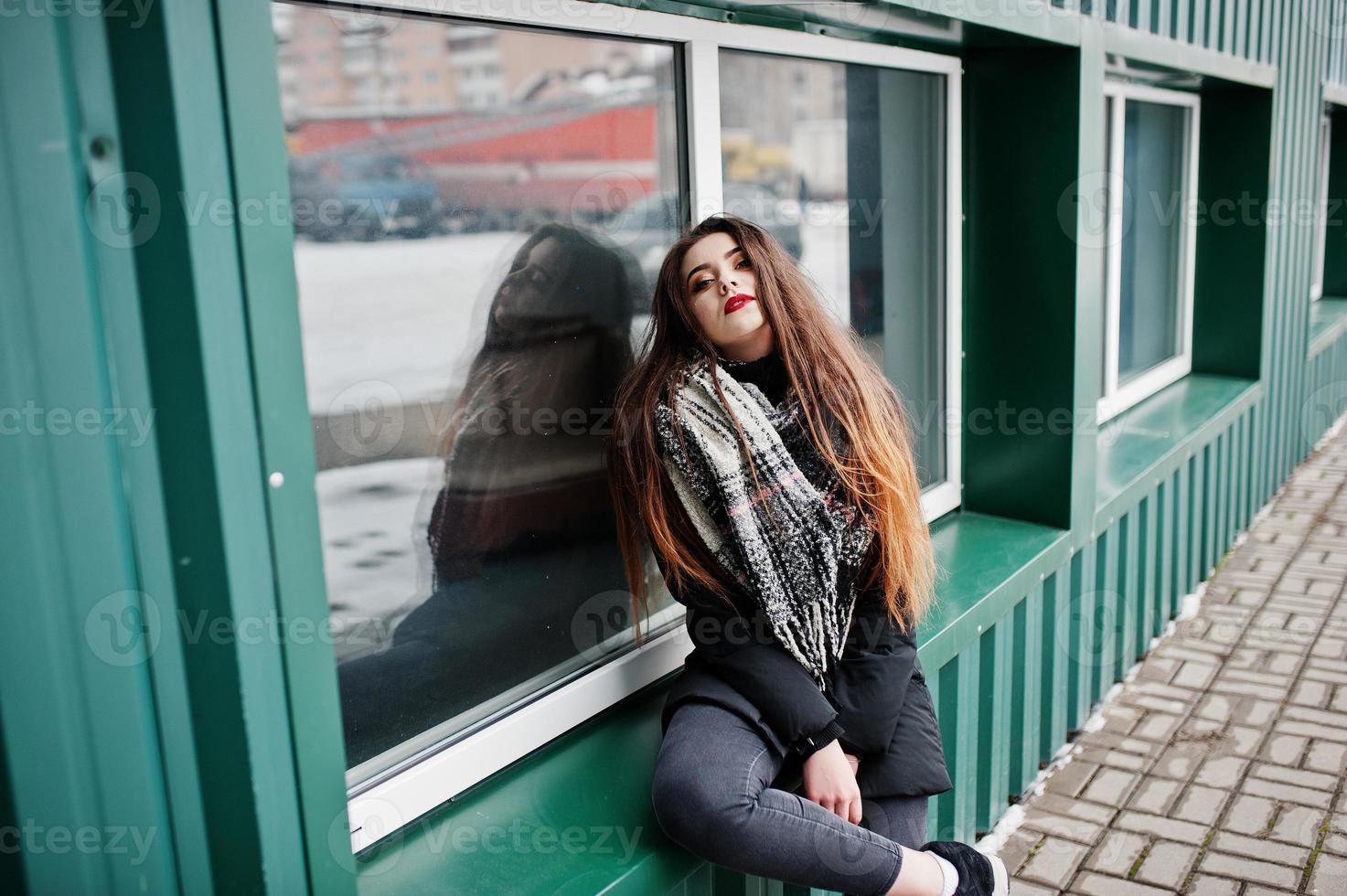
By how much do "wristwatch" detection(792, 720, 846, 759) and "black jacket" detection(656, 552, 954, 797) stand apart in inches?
0.4

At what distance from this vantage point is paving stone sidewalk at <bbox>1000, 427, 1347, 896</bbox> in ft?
9.58

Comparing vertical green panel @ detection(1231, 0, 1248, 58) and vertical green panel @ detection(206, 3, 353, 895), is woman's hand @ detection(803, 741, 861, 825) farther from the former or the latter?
vertical green panel @ detection(1231, 0, 1248, 58)

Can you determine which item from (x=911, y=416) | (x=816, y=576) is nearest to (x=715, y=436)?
(x=816, y=576)

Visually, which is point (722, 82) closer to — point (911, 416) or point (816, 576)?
point (816, 576)

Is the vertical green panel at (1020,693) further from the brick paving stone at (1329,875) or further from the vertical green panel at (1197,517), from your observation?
the vertical green panel at (1197,517)

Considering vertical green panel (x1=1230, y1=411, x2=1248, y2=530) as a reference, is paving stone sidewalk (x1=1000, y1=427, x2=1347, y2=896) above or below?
below

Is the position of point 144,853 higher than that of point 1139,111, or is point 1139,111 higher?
point 1139,111

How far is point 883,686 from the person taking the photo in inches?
82.6

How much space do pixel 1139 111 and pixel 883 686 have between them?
3.64 m

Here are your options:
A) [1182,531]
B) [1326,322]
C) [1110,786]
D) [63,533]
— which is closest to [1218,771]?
[1110,786]

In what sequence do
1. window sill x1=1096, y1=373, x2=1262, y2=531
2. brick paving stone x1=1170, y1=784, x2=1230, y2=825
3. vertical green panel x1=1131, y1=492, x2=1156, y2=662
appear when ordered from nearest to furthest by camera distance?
brick paving stone x1=1170, y1=784, x2=1230, y2=825, window sill x1=1096, y1=373, x2=1262, y2=531, vertical green panel x1=1131, y1=492, x2=1156, y2=662

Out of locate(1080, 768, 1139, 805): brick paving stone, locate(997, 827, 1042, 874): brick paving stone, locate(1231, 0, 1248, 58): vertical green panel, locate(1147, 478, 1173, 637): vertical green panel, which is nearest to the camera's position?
locate(997, 827, 1042, 874): brick paving stone

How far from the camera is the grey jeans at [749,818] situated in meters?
1.83

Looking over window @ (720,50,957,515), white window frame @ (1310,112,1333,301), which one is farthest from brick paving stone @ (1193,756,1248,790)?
white window frame @ (1310,112,1333,301)
